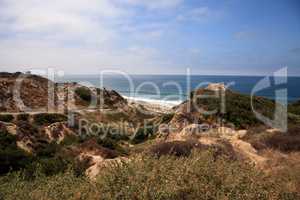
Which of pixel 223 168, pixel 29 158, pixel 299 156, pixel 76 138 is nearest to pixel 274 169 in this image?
pixel 299 156

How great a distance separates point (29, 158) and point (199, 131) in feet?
27.5

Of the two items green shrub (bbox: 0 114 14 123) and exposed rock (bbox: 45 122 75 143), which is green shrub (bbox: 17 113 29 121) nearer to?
green shrub (bbox: 0 114 14 123)

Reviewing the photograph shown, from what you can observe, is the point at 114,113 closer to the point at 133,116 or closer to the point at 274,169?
the point at 133,116

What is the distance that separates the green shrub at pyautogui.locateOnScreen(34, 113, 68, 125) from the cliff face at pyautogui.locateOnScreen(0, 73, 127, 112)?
4.17 meters

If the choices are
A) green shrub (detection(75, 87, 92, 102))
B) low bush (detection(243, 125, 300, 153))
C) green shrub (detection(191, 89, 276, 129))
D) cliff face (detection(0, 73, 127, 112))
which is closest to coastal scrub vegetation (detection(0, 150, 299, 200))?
low bush (detection(243, 125, 300, 153))

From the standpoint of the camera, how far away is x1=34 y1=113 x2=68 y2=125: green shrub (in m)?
29.7

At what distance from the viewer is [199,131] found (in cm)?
1664

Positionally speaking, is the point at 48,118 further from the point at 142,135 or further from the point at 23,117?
the point at 142,135

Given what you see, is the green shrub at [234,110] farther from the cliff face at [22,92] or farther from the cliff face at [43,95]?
the cliff face at [22,92]

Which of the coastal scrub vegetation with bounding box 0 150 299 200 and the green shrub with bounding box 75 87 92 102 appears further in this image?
the green shrub with bounding box 75 87 92 102

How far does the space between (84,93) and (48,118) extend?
1658 centimetres

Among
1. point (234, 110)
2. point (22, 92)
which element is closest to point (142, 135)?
point (234, 110)

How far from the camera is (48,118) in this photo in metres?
30.8

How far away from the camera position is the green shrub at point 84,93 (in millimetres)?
46281
